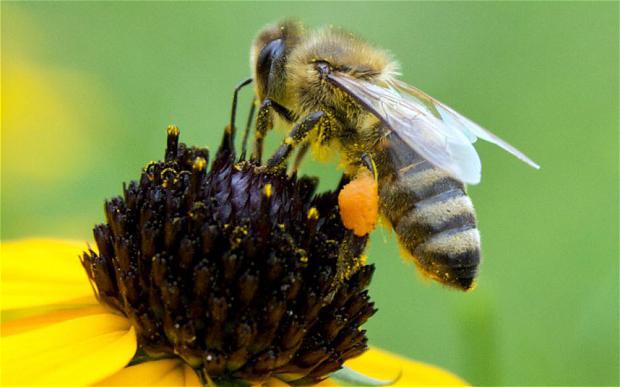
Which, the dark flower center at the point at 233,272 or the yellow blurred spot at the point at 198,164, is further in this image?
the yellow blurred spot at the point at 198,164

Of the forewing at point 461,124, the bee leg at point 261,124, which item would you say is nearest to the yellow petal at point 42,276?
the bee leg at point 261,124

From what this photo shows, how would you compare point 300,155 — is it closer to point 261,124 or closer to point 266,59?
point 261,124

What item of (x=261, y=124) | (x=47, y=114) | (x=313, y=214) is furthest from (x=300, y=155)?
(x=47, y=114)

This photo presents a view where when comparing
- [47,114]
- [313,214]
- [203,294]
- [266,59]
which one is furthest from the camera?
[47,114]

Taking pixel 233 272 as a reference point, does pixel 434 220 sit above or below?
above

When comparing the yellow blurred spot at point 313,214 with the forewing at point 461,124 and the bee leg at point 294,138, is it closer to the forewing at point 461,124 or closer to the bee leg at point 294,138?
the bee leg at point 294,138

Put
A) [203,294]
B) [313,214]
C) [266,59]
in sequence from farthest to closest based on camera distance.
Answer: [266,59]
[313,214]
[203,294]
